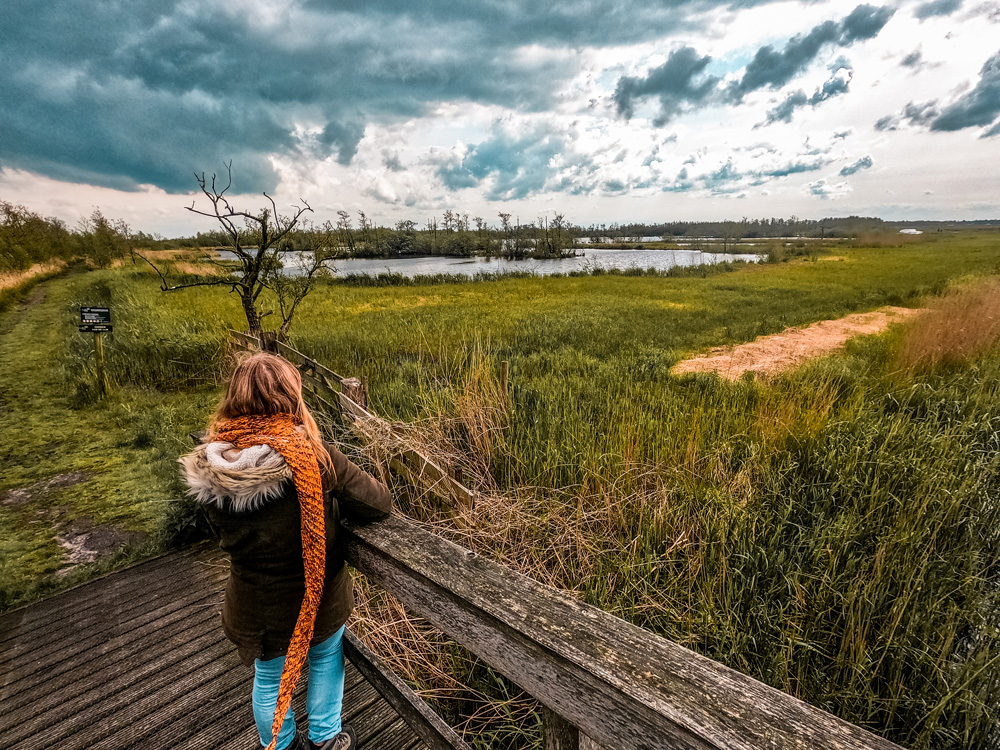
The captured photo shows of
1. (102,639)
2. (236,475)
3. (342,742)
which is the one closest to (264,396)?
(236,475)

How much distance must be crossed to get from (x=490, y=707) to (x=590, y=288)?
27092 millimetres

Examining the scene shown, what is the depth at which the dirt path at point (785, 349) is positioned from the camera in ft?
29.8

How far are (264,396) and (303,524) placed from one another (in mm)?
501

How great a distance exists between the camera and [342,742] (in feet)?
6.79

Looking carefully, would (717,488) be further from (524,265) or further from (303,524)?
(524,265)

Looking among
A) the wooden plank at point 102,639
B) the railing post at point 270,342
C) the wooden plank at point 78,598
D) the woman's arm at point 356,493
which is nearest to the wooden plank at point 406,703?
the woman's arm at point 356,493

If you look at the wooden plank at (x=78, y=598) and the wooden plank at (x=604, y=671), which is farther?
the wooden plank at (x=78, y=598)

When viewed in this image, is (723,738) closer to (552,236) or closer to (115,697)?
(115,697)

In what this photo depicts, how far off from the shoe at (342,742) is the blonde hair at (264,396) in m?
Result: 1.36

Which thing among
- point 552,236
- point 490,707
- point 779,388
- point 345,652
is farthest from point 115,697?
point 552,236

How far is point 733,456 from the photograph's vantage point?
15.5 ft

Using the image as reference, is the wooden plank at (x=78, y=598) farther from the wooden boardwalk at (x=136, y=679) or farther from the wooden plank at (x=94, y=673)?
the wooden plank at (x=94, y=673)

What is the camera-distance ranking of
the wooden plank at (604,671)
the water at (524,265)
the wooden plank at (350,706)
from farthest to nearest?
the water at (524,265) → the wooden plank at (350,706) → the wooden plank at (604,671)

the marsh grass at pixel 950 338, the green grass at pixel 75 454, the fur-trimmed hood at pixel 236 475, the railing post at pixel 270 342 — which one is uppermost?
the fur-trimmed hood at pixel 236 475
